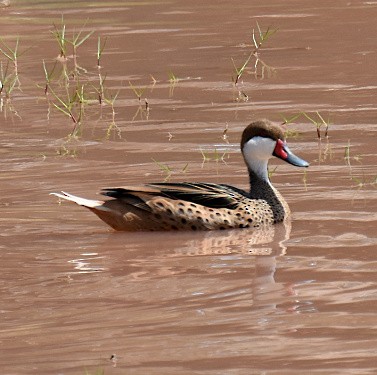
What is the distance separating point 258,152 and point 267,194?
40 cm

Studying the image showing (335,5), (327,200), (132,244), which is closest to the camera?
(132,244)

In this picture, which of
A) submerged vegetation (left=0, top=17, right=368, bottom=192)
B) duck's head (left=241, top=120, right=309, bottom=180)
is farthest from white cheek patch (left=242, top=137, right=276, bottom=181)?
submerged vegetation (left=0, top=17, right=368, bottom=192)

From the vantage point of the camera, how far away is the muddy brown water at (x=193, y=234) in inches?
241

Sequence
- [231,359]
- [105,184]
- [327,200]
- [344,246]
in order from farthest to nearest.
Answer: [105,184], [327,200], [344,246], [231,359]

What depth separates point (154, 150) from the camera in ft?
35.8

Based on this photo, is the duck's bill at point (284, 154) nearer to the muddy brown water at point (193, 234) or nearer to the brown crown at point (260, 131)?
the brown crown at point (260, 131)

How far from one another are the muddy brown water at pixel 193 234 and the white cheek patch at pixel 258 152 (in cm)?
33

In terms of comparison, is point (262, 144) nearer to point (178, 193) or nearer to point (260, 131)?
point (260, 131)

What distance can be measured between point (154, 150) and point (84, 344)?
485 centimetres

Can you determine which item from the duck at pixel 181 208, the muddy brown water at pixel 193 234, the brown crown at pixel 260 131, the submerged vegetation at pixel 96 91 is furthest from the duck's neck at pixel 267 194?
the submerged vegetation at pixel 96 91

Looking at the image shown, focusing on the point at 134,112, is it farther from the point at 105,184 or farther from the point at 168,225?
the point at 168,225

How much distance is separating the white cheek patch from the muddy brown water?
330 mm

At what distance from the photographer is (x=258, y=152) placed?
9.51 meters

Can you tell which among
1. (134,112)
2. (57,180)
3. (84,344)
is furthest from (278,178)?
(84,344)
